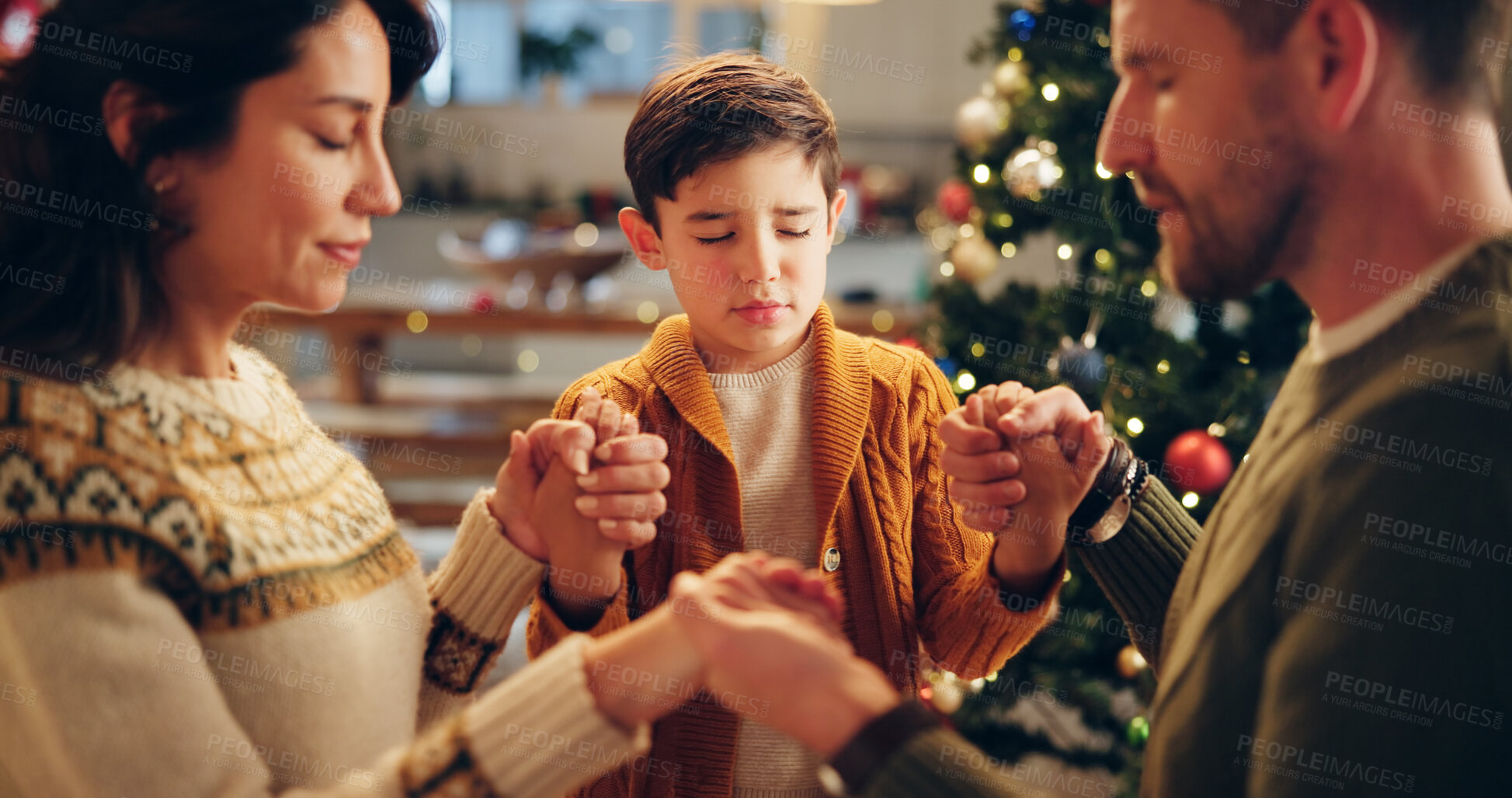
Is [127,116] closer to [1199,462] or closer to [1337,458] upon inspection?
[1337,458]

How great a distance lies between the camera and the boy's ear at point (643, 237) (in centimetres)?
121

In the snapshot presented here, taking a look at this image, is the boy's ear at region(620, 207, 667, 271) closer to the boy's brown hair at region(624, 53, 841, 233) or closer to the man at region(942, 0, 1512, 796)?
the boy's brown hair at region(624, 53, 841, 233)

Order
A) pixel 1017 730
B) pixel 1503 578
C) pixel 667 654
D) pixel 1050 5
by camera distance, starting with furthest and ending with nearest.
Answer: pixel 1017 730 < pixel 1050 5 < pixel 667 654 < pixel 1503 578

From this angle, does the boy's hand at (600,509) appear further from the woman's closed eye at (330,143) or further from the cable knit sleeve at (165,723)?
the woman's closed eye at (330,143)

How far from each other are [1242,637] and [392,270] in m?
7.14

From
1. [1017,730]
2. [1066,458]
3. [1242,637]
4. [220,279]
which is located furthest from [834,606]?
[1017,730]

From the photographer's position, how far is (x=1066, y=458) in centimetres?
111

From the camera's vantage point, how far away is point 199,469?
0.84 metres

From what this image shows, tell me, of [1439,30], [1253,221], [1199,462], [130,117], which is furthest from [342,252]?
[1199,462]

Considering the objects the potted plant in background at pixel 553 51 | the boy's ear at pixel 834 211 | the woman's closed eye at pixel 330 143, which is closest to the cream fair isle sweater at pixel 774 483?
the boy's ear at pixel 834 211

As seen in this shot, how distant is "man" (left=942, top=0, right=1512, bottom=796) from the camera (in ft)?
2.23

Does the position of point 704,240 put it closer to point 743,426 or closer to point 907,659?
point 743,426

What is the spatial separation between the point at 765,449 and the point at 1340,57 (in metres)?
0.65

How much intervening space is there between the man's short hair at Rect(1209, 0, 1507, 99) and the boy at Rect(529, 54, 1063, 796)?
49cm
